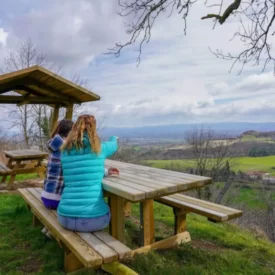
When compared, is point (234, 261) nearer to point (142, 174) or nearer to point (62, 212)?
point (142, 174)

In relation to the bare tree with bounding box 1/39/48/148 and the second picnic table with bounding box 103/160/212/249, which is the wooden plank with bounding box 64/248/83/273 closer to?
the second picnic table with bounding box 103/160/212/249

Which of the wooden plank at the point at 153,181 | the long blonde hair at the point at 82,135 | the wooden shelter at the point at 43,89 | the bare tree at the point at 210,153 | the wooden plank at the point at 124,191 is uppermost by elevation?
the wooden shelter at the point at 43,89

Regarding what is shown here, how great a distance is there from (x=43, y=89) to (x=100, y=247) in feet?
13.7

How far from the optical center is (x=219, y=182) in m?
20.7

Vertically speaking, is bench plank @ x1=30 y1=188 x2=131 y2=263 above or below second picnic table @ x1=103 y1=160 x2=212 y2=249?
below

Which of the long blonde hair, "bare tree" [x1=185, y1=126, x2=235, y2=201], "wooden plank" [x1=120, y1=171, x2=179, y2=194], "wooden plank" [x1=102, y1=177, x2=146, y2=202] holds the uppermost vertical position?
the long blonde hair

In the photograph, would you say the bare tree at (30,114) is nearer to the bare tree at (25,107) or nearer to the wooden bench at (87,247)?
the bare tree at (25,107)

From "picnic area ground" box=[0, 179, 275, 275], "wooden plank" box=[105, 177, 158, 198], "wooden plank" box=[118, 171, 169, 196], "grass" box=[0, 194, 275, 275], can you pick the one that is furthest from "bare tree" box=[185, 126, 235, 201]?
"wooden plank" box=[105, 177, 158, 198]

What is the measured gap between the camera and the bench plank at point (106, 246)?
2.39m

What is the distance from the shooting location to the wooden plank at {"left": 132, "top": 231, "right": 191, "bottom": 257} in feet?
10.9

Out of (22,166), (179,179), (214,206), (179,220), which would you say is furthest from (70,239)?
(22,166)

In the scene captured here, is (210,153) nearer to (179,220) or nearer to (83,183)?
(179,220)

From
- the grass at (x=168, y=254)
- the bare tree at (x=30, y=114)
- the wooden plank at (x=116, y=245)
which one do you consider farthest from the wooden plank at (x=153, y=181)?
the bare tree at (x=30, y=114)

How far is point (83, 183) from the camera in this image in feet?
9.03
